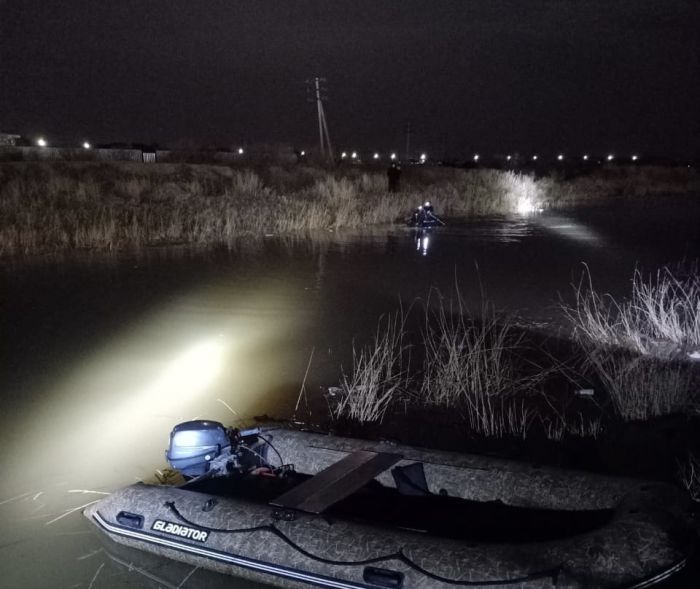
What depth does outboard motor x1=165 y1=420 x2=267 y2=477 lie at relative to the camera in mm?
4535

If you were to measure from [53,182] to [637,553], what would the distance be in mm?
24938

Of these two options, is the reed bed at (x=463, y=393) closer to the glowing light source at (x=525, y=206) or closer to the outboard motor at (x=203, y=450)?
the outboard motor at (x=203, y=450)

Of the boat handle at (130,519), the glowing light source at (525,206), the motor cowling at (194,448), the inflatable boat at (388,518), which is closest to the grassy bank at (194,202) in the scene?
the glowing light source at (525,206)

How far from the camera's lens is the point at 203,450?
14.9ft

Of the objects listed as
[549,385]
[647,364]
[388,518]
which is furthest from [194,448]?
[647,364]

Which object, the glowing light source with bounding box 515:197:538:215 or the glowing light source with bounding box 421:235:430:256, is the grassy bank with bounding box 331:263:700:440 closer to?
the glowing light source with bounding box 421:235:430:256

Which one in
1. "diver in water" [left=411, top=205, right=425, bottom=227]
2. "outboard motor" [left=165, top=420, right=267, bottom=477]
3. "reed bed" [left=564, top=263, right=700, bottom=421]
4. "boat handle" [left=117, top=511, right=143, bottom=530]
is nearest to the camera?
"boat handle" [left=117, top=511, right=143, bottom=530]

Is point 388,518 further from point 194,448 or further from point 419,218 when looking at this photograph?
point 419,218

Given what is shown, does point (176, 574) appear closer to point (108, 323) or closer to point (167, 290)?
point (108, 323)

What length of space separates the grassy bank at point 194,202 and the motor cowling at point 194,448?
1349 cm

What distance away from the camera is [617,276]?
1424 centimetres

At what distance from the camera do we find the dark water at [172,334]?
4875 mm

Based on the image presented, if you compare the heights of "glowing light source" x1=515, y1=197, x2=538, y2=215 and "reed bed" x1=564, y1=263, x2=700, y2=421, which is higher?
"glowing light source" x1=515, y1=197, x2=538, y2=215

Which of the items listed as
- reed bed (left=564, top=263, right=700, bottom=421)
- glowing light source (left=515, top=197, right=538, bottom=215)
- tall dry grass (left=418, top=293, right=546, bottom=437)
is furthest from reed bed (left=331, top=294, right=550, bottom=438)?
glowing light source (left=515, top=197, right=538, bottom=215)
